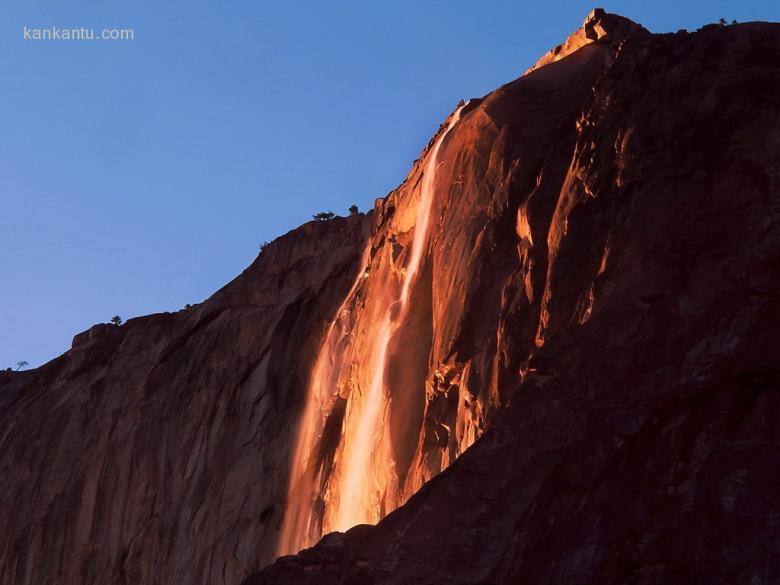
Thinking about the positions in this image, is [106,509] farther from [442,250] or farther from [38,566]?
[442,250]

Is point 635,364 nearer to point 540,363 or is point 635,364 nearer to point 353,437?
point 540,363

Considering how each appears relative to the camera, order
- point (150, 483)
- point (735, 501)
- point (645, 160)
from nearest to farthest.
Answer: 1. point (735, 501)
2. point (645, 160)
3. point (150, 483)

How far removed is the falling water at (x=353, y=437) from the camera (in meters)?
23.7

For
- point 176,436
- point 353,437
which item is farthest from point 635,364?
point 176,436

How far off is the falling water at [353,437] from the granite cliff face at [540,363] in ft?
0.25

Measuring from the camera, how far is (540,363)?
16.3 m

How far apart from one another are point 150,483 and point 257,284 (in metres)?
5.50

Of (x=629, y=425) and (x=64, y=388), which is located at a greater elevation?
(x=64, y=388)

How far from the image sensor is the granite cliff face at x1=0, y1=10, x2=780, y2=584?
1476cm

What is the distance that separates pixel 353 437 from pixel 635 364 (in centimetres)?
1037

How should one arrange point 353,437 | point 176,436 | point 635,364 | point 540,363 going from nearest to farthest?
point 635,364
point 540,363
point 353,437
point 176,436

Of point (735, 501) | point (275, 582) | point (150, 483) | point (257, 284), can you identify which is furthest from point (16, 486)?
point (735, 501)

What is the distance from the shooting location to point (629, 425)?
15.2 meters

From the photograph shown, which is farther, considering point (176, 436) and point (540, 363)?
point (176, 436)
